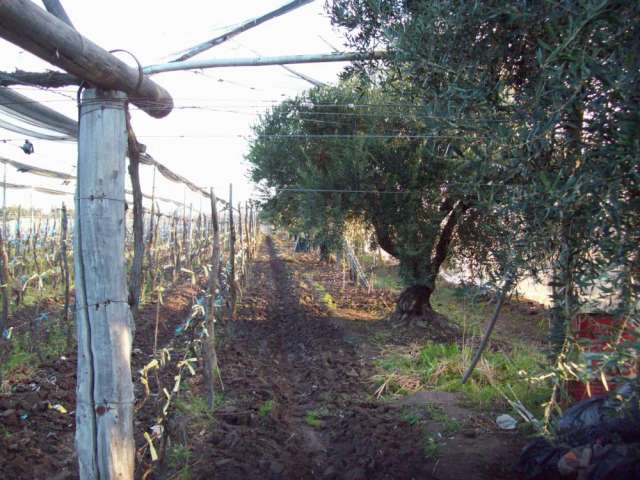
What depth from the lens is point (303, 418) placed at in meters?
5.85

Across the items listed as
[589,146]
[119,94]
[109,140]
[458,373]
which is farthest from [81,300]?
[458,373]

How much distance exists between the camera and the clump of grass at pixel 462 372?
19.1ft

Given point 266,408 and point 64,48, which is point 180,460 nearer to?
point 266,408

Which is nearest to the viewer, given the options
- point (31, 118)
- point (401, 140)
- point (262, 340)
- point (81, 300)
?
point (81, 300)

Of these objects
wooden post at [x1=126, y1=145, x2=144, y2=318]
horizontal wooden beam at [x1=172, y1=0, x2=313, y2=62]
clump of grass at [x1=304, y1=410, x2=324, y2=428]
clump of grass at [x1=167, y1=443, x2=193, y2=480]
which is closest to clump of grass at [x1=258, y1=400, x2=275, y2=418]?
clump of grass at [x1=304, y1=410, x2=324, y2=428]

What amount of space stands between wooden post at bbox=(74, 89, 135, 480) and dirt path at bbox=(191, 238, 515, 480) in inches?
47.2

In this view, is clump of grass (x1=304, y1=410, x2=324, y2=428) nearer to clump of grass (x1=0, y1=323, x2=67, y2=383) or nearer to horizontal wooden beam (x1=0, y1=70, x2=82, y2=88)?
clump of grass (x1=0, y1=323, x2=67, y2=383)

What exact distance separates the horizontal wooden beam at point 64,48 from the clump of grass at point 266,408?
10.8 feet

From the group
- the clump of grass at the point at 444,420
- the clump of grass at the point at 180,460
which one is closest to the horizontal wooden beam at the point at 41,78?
the clump of grass at the point at 180,460

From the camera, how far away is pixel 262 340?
31.3 feet

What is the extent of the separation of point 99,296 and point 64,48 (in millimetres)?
1245

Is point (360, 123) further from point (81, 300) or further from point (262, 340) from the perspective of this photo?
point (81, 300)

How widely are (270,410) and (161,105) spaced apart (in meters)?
3.07

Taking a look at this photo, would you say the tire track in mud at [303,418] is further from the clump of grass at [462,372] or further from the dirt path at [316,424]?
the clump of grass at [462,372]
